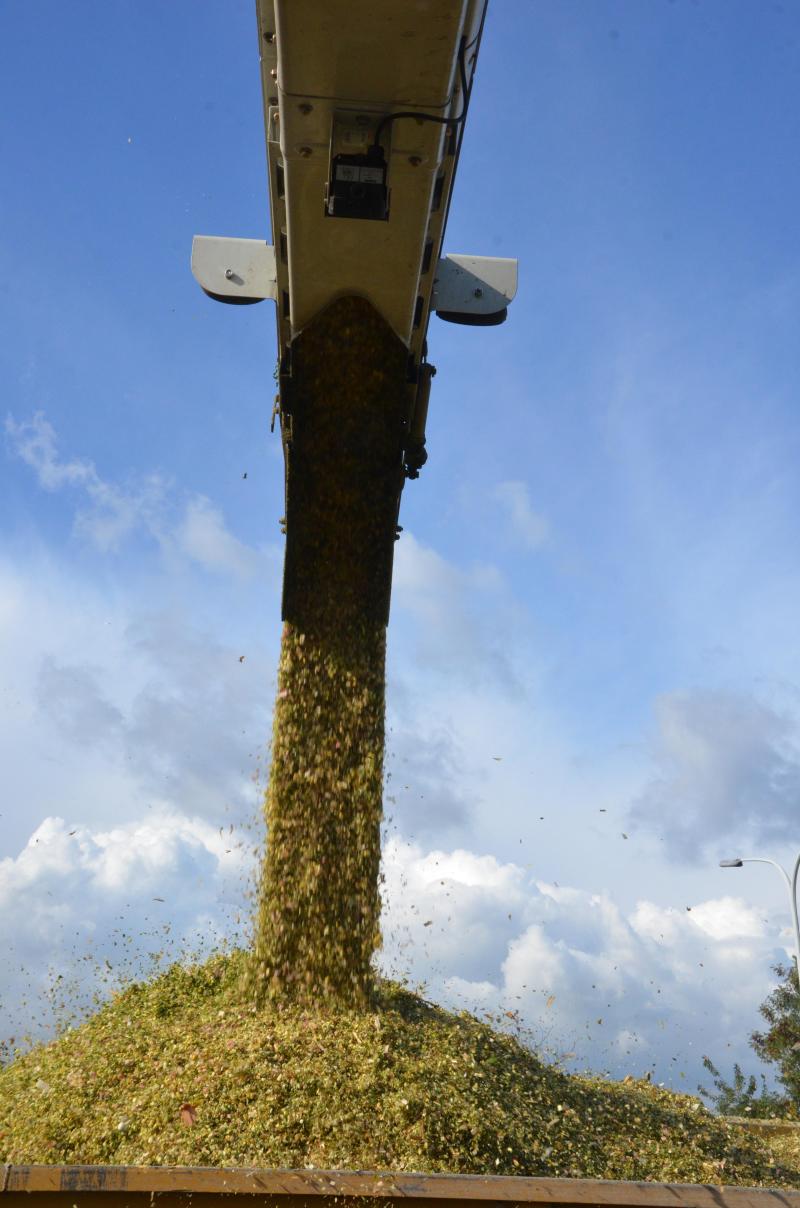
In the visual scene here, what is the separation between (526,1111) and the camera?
14.4 feet

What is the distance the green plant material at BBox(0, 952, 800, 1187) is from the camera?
3732 mm

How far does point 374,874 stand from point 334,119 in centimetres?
366

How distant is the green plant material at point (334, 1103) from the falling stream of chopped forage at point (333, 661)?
0.36 meters

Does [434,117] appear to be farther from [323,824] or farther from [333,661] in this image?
[323,824]

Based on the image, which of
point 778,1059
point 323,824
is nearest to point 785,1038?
point 778,1059

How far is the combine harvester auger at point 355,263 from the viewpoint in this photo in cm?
398

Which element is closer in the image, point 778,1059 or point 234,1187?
point 234,1187

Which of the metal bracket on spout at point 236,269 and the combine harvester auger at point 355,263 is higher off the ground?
the metal bracket on spout at point 236,269

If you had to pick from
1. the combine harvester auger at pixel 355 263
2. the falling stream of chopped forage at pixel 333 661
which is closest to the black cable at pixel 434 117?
the combine harvester auger at pixel 355 263

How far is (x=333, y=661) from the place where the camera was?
5.57m

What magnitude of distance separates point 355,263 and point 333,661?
6.95ft

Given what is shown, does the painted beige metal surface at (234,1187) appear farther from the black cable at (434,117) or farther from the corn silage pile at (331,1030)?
the black cable at (434,117)

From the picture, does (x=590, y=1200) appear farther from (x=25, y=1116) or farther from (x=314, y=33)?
(x=314, y=33)

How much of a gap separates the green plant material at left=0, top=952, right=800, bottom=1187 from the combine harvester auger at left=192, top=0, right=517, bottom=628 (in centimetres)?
224
